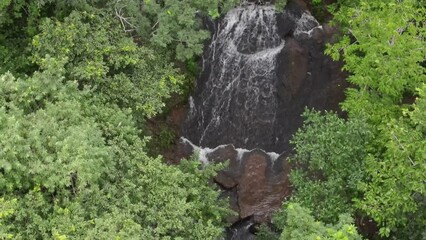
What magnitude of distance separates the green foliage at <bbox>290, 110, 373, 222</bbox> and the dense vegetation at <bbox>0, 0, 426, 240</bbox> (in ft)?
0.10

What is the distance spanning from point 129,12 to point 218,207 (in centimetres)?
577

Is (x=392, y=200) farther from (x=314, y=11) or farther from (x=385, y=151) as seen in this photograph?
(x=314, y=11)

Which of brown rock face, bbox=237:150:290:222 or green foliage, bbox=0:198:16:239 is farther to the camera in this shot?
brown rock face, bbox=237:150:290:222

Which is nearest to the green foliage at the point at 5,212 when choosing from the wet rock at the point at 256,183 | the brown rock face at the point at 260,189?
the wet rock at the point at 256,183

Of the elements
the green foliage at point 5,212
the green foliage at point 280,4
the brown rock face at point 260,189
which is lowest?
the brown rock face at point 260,189

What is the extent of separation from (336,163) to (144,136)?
447cm

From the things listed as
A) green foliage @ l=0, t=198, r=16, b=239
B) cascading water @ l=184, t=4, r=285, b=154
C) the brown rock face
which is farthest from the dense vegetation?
the brown rock face

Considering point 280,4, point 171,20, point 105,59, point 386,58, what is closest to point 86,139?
point 105,59

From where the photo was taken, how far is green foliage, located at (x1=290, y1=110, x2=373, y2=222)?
1020 cm

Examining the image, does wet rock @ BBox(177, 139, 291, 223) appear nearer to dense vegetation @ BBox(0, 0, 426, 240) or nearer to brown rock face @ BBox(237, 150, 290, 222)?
brown rock face @ BBox(237, 150, 290, 222)

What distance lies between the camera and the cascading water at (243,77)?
52.7ft

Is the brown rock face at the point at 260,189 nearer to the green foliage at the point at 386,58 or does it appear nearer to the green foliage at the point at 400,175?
the green foliage at the point at 386,58

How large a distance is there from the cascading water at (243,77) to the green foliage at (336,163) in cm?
536

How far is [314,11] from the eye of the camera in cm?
1639
